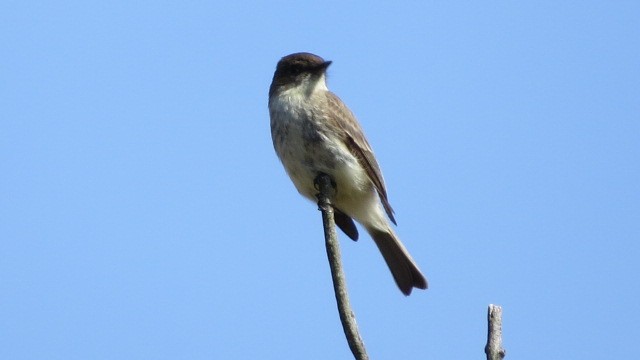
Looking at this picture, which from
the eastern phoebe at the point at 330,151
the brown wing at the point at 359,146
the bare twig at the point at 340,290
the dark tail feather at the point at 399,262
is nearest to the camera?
the bare twig at the point at 340,290

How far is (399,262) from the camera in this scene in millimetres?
8750

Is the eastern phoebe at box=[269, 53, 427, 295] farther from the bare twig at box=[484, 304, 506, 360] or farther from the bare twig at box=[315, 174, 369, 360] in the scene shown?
the bare twig at box=[484, 304, 506, 360]

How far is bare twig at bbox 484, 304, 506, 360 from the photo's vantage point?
3.49 meters

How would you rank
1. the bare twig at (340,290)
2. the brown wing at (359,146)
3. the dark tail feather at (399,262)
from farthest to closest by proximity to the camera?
the dark tail feather at (399,262), the brown wing at (359,146), the bare twig at (340,290)

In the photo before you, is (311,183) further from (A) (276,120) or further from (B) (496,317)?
(B) (496,317)

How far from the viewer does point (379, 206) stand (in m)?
8.42

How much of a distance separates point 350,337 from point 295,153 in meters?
3.74

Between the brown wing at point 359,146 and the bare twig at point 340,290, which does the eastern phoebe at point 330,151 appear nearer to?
the brown wing at point 359,146

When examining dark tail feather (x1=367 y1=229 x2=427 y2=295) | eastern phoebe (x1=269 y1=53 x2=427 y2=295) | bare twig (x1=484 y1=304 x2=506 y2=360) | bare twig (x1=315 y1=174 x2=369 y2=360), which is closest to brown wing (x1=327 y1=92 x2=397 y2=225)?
eastern phoebe (x1=269 y1=53 x2=427 y2=295)

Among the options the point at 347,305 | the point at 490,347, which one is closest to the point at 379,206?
the point at 347,305

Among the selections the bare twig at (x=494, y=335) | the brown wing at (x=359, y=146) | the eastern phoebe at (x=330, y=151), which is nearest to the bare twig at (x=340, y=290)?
the bare twig at (x=494, y=335)

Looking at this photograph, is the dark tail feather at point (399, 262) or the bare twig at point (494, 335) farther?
the dark tail feather at point (399, 262)

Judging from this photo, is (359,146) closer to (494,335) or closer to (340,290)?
(340,290)

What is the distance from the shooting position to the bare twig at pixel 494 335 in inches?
137
